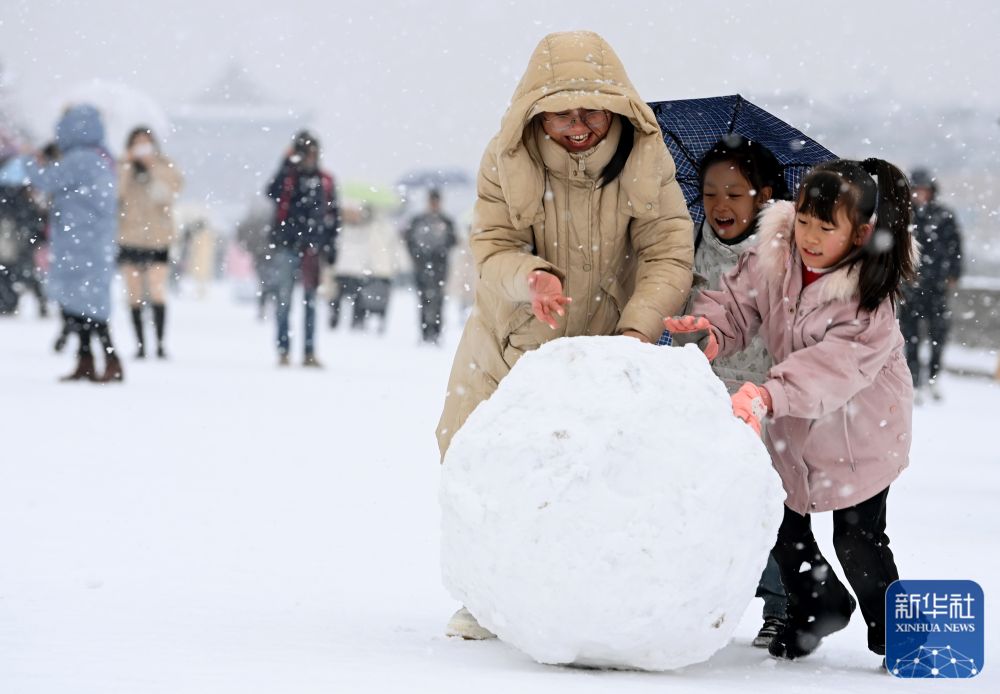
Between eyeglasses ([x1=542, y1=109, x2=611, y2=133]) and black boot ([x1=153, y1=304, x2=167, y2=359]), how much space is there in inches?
329

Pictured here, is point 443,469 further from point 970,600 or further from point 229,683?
point 970,600

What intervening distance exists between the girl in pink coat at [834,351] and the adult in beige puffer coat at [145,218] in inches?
318

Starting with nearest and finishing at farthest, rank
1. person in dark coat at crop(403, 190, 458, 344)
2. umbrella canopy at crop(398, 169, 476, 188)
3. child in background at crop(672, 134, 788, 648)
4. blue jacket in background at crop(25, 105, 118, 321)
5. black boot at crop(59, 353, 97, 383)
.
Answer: child in background at crop(672, 134, 788, 648) < blue jacket in background at crop(25, 105, 118, 321) < black boot at crop(59, 353, 97, 383) < person in dark coat at crop(403, 190, 458, 344) < umbrella canopy at crop(398, 169, 476, 188)

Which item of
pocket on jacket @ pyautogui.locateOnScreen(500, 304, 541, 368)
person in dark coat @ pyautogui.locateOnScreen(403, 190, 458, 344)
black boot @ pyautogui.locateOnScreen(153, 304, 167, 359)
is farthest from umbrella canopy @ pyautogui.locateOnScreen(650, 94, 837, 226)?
person in dark coat @ pyautogui.locateOnScreen(403, 190, 458, 344)

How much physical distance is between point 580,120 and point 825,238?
695 millimetres

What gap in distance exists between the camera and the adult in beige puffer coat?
1070 centimetres

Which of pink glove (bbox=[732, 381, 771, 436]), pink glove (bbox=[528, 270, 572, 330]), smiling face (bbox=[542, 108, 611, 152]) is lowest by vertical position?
pink glove (bbox=[732, 381, 771, 436])

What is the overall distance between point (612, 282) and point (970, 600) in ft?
4.04

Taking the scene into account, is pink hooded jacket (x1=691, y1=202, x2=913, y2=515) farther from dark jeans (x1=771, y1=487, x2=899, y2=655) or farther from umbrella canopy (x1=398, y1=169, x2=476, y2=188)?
umbrella canopy (x1=398, y1=169, x2=476, y2=188)

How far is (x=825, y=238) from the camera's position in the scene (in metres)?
3.24

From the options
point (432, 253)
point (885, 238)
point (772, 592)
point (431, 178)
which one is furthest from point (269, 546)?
A: point (431, 178)

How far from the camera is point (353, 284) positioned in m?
17.8

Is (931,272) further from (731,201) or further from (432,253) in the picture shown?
(731,201)

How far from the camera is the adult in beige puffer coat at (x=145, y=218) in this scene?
1070cm
